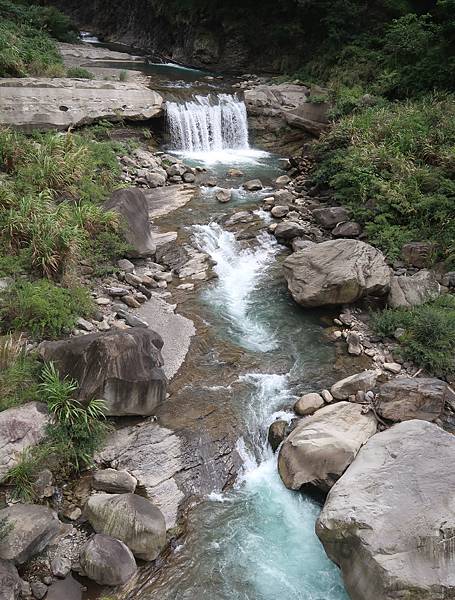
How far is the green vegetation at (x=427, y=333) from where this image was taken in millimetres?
7828

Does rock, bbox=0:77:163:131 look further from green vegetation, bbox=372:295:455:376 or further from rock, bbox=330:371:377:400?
rock, bbox=330:371:377:400

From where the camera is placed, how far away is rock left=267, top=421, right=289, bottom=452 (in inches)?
260

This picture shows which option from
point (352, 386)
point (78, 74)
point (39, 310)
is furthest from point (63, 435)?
point (78, 74)

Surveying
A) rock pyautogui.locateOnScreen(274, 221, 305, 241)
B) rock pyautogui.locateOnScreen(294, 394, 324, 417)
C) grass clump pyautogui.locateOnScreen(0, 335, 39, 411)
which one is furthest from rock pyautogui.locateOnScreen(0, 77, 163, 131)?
rock pyautogui.locateOnScreen(294, 394, 324, 417)

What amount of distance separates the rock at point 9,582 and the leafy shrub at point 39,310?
325 cm

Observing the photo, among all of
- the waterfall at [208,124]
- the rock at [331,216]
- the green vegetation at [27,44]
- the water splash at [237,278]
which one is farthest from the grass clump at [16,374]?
the waterfall at [208,124]

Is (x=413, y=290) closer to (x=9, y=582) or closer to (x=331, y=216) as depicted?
(x=331, y=216)

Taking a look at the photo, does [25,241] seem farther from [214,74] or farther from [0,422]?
[214,74]

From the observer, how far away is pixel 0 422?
567cm

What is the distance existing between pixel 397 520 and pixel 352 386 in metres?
2.53

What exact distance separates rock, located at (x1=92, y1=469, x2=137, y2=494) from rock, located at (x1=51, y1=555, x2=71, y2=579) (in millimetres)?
849

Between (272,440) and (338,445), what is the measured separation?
38.7 inches

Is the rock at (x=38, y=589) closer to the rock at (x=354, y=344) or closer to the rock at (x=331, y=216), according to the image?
the rock at (x=354, y=344)

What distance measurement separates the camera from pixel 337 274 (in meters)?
8.89
